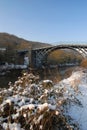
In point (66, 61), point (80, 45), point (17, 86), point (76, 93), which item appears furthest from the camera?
point (66, 61)

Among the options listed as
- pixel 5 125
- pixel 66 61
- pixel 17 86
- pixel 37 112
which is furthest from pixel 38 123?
pixel 66 61

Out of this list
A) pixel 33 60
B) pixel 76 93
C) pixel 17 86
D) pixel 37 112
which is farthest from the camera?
pixel 33 60

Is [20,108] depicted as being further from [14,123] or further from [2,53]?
[2,53]

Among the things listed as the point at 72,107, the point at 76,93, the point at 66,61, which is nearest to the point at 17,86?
the point at 72,107

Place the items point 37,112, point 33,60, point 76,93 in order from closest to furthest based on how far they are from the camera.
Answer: point 37,112 < point 76,93 < point 33,60

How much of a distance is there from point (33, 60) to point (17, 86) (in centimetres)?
7015

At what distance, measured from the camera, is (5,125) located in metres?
4.77

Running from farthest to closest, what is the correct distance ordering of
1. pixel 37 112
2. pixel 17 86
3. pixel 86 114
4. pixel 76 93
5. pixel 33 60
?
1. pixel 33 60
2. pixel 76 93
3. pixel 86 114
4. pixel 17 86
5. pixel 37 112

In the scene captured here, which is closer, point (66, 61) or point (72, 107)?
point (72, 107)

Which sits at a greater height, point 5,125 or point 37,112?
point 37,112

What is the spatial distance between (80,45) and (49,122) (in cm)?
5083

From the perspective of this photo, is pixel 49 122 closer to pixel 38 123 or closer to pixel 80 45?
pixel 38 123

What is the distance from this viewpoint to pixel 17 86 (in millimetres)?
6922

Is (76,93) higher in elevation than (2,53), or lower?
higher
